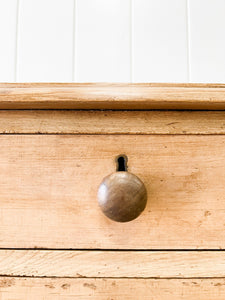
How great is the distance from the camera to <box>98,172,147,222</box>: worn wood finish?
357mm

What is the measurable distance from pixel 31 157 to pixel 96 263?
16 cm

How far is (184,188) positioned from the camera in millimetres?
414

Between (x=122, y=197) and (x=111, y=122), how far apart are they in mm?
108

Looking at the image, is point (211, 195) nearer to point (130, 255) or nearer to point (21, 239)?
point (130, 255)

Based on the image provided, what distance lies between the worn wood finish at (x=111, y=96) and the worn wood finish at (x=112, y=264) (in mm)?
183

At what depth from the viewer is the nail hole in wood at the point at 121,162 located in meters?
0.41
